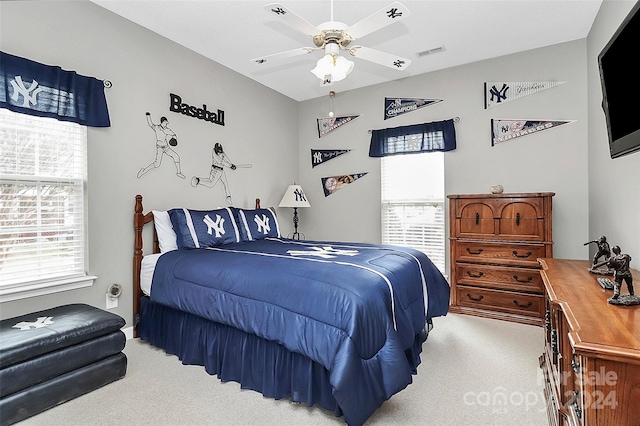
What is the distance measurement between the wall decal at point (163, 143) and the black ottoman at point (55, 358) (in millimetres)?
1425

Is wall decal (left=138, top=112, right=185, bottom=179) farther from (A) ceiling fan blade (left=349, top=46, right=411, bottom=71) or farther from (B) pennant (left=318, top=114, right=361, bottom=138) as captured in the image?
(B) pennant (left=318, top=114, right=361, bottom=138)

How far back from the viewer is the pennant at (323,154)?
4.78 metres

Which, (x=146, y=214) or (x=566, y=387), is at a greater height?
(x=146, y=214)

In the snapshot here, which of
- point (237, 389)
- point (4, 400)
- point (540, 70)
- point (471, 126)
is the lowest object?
point (237, 389)

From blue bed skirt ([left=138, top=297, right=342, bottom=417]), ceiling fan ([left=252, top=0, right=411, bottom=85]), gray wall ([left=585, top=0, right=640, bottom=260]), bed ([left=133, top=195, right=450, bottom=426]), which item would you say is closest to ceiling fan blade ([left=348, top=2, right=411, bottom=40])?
ceiling fan ([left=252, top=0, right=411, bottom=85])

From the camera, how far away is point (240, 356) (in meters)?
2.16

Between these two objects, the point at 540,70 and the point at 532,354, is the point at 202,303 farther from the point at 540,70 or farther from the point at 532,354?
the point at 540,70

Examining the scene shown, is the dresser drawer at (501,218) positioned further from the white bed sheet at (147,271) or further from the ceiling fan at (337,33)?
the white bed sheet at (147,271)

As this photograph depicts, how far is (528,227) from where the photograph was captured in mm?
3189

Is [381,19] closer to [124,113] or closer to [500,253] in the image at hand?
[124,113]

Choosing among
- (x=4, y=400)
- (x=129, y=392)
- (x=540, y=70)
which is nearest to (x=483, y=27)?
(x=540, y=70)

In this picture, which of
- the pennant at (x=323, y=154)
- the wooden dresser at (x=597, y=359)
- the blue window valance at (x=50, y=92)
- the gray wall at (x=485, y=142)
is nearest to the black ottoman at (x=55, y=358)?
the blue window valance at (x=50, y=92)

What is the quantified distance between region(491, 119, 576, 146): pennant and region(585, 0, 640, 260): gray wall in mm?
369

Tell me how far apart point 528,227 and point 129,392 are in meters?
3.55
